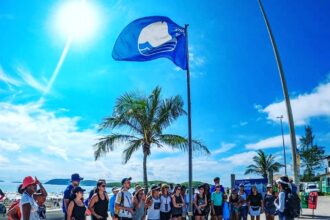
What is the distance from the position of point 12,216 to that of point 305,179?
8114 centimetres

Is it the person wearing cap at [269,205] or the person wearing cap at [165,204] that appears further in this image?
the person wearing cap at [269,205]

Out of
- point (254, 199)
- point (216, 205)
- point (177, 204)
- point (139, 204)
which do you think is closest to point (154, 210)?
point (139, 204)

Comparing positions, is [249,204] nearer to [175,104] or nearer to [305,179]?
[175,104]

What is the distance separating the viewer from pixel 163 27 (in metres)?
10.2

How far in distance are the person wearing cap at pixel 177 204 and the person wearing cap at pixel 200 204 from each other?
1.99 ft

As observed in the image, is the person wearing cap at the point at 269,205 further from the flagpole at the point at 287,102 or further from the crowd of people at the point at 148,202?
the flagpole at the point at 287,102

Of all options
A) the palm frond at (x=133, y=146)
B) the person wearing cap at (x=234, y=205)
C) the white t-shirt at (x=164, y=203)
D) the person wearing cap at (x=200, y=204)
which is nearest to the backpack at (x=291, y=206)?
the white t-shirt at (x=164, y=203)

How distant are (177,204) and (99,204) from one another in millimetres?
4029

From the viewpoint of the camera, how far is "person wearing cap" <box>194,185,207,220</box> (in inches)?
481

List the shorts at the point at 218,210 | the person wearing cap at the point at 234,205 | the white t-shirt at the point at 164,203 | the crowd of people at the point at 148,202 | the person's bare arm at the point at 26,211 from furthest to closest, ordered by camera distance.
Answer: the person wearing cap at the point at 234,205, the shorts at the point at 218,210, the white t-shirt at the point at 164,203, the crowd of people at the point at 148,202, the person's bare arm at the point at 26,211

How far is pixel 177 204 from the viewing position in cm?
1169

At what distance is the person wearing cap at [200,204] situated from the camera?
12.2m

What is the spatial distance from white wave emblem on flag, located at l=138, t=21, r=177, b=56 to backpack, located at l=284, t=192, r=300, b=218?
5034 mm

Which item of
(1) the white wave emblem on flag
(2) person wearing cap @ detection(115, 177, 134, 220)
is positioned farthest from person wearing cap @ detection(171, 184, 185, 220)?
(1) the white wave emblem on flag
